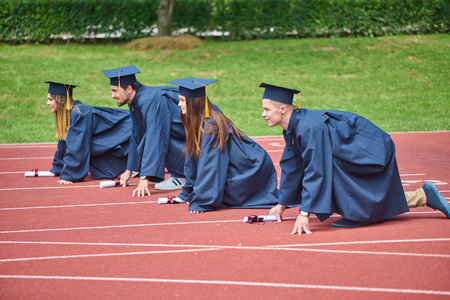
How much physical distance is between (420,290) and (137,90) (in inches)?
200

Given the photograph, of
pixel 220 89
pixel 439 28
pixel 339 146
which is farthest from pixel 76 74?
pixel 339 146

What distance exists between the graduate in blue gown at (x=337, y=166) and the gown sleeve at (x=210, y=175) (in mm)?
1080

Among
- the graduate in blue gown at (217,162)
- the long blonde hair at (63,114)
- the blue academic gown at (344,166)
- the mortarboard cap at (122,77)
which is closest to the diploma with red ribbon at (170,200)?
the graduate in blue gown at (217,162)

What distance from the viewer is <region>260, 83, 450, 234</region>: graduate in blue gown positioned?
5.47 metres

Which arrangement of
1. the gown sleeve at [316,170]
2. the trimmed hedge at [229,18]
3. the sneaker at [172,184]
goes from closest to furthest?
the gown sleeve at [316,170], the sneaker at [172,184], the trimmed hedge at [229,18]

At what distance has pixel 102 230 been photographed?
20.4 ft

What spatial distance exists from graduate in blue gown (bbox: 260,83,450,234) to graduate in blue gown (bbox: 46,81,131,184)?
4.13m

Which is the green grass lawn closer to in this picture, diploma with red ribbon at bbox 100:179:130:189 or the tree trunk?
the tree trunk

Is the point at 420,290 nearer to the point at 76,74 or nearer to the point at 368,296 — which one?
the point at 368,296

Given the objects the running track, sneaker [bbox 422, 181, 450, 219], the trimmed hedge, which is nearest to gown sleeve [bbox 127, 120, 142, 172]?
the running track

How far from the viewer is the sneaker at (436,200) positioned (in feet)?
19.0

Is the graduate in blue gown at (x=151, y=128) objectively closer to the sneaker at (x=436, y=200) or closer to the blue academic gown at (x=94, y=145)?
the blue academic gown at (x=94, y=145)

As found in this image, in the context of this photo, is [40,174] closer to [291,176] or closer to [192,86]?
[192,86]

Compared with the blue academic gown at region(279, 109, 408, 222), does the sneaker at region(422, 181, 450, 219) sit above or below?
below
